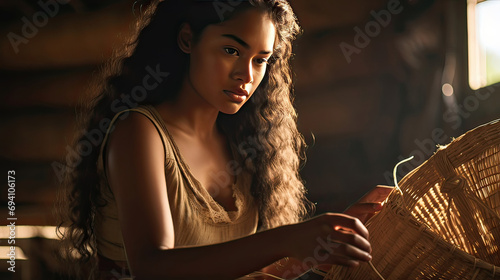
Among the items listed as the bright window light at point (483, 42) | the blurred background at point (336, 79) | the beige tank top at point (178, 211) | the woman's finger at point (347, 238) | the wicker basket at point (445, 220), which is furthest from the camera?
the blurred background at point (336, 79)

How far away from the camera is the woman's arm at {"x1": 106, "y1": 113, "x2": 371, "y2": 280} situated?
0.90 meters

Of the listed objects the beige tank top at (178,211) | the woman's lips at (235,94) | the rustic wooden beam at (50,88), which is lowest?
the beige tank top at (178,211)

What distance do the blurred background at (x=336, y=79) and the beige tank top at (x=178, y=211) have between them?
1111 millimetres

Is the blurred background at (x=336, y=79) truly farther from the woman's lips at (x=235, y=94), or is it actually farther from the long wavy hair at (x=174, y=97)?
the woman's lips at (x=235, y=94)

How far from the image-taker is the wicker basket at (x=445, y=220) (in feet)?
3.34

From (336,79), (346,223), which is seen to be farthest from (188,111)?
(336,79)

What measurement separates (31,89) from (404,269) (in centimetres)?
190

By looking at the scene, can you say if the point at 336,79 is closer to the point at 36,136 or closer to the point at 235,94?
the point at 235,94

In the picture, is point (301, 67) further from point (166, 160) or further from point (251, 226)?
point (166, 160)

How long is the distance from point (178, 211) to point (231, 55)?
37 centimetres

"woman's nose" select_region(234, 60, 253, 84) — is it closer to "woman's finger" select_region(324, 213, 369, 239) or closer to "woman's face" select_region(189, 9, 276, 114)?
"woman's face" select_region(189, 9, 276, 114)

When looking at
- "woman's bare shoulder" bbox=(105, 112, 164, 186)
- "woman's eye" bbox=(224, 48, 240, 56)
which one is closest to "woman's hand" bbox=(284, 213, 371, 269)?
"woman's bare shoulder" bbox=(105, 112, 164, 186)

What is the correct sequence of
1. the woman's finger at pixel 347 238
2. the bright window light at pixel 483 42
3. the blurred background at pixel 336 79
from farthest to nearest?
the blurred background at pixel 336 79
the bright window light at pixel 483 42
the woman's finger at pixel 347 238

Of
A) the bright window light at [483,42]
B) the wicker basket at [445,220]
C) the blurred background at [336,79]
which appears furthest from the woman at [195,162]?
the bright window light at [483,42]
